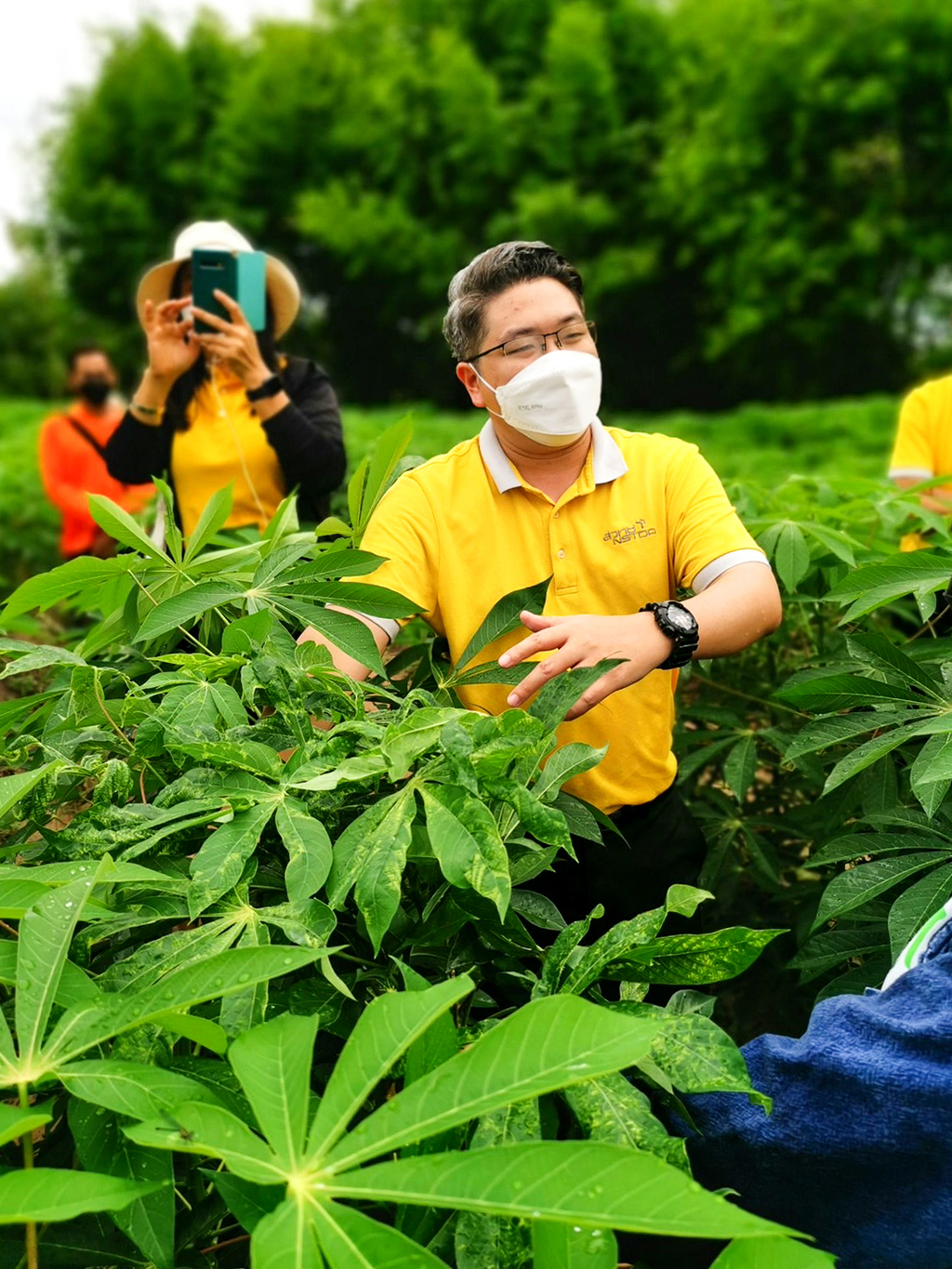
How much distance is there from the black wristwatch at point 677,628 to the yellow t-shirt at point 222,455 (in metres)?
1.76

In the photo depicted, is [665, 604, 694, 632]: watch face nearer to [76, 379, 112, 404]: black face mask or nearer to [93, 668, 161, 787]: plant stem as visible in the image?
[93, 668, 161, 787]: plant stem

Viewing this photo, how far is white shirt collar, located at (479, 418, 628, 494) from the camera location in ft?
7.23

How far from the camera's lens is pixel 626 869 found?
2277 millimetres

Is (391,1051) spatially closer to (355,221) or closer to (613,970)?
(613,970)

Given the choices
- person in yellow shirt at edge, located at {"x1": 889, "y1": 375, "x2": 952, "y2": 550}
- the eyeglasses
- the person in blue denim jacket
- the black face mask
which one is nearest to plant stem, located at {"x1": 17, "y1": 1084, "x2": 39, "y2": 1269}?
the person in blue denim jacket

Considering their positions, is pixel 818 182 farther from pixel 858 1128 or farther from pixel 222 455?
pixel 858 1128

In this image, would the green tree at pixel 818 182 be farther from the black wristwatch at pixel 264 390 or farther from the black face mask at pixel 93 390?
the black wristwatch at pixel 264 390

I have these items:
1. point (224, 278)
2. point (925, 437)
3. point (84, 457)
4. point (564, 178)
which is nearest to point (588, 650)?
point (224, 278)

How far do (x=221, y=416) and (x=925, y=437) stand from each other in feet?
6.19

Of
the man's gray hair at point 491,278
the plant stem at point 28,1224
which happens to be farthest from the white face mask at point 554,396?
the plant stem at point 28,1224

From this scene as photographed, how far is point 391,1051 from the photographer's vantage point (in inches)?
41.9

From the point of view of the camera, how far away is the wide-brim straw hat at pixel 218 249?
11.5 ft

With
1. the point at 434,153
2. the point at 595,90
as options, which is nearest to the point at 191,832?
the point at 595,90

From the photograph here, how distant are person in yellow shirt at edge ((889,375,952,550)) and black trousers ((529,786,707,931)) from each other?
63.0 inches
